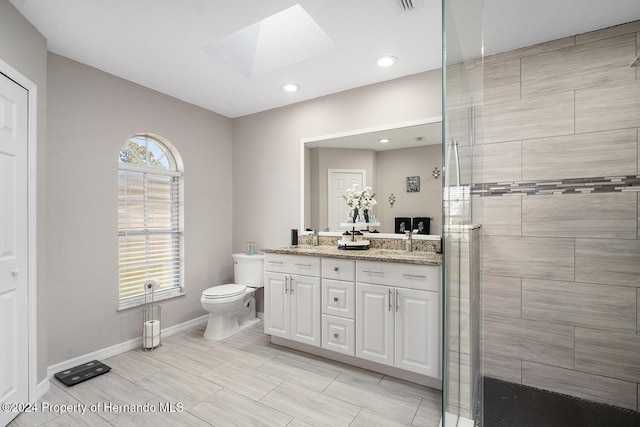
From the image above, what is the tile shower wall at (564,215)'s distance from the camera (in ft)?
6.39

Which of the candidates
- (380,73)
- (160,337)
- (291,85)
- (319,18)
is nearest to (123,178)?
(160,337)

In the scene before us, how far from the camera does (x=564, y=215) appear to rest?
6.94ft

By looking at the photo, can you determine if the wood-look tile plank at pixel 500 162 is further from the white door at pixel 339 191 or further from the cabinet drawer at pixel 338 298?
the cabinet drawer at pixel 338 298

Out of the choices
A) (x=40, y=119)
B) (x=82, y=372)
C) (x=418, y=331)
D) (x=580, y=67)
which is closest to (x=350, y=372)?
(x=418, y=331)

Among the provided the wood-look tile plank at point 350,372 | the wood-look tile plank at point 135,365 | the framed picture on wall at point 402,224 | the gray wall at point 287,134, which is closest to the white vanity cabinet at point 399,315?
the wood-look tile plank at point 350,372

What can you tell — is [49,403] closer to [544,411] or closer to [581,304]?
[544,411]

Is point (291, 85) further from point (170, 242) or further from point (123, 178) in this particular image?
point (170, 242)

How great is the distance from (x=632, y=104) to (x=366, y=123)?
1.84 metres

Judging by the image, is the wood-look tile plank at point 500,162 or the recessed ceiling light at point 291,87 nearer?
the wood-look tile plank at point 500,162

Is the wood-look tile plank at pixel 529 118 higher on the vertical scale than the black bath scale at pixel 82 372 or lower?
higher

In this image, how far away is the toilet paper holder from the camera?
8.91 ft

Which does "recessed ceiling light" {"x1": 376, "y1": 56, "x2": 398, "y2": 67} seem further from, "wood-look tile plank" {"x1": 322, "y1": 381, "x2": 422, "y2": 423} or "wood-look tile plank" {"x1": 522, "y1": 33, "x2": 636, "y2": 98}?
"wood-look tile plank" {"x1": 322, "y1": 381, "x2": 422, "y2": 423}

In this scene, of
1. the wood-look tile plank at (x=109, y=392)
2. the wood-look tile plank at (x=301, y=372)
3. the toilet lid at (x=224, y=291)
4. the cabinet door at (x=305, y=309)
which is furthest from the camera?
the toilet lid at (x=224, y=291)

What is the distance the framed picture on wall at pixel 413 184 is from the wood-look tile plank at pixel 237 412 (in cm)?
194
